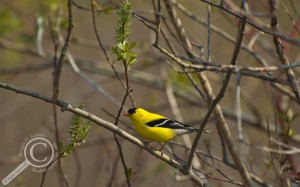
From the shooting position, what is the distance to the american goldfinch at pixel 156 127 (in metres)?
4.22

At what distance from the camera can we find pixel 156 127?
4332 millimetres

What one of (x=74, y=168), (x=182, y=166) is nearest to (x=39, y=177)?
(x=74, y=168)

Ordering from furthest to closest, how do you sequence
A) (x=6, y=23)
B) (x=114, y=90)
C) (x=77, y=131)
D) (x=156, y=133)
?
(x=114, y=90) → (x=6, y=23) → (x=156, y=133) → (x=77, y=131)

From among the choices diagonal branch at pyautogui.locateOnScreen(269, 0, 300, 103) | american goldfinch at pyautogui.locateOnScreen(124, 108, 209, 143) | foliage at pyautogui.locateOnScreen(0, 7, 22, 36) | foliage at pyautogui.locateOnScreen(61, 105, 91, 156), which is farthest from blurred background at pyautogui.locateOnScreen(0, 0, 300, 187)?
foliage at pyautogui.locateOnScreen(61, 105, 91, 156)

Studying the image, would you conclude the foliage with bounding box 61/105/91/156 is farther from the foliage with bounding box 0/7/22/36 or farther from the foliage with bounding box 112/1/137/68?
the foliage with bounding box 0/7/22/36

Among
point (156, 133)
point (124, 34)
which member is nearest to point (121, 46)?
point (124, 34)

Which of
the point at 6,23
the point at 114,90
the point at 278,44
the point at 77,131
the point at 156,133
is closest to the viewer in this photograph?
the point at 77,131

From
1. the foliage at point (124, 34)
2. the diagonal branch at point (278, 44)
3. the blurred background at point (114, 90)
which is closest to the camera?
the foliage at point (124, 34)

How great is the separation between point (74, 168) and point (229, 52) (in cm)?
264

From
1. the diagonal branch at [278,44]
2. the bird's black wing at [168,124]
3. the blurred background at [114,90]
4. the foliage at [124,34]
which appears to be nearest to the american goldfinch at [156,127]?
the bird's black wing at [168,124]

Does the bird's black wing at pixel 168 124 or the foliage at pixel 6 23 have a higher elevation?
the foliage at pixel 6 23

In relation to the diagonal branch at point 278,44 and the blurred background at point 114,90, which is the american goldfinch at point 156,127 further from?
the diagonal branch at point 278,44

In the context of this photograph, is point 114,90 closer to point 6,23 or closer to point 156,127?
point 6,23

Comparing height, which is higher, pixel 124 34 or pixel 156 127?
pixel 124 34
